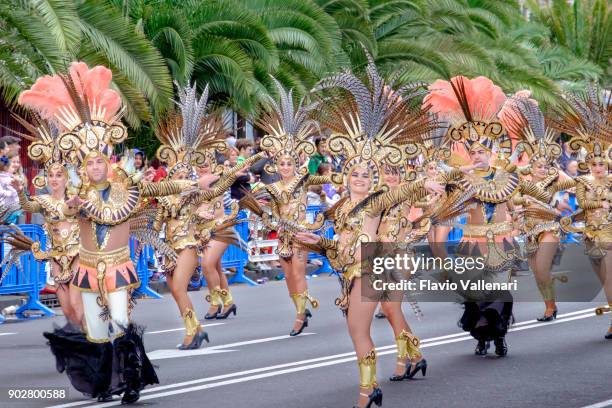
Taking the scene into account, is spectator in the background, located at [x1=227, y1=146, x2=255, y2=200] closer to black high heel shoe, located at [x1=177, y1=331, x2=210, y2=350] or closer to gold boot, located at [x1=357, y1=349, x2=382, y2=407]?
black high heel shoe, located at [x1=177, y1=331, x2=210, y2=350]

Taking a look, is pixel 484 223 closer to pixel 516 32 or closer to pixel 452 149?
pixel 452 149

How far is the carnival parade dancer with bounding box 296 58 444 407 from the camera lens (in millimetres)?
9508

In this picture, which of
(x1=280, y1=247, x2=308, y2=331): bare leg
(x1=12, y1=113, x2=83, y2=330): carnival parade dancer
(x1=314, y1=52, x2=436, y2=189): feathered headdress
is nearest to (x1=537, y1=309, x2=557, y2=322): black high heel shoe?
(x1=280, y1=247, x2=308, y2=331): bare leg

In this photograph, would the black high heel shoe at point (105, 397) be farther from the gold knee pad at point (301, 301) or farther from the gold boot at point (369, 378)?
the gold knee pad at point (301, 301)

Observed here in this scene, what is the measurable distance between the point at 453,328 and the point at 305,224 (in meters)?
1.98

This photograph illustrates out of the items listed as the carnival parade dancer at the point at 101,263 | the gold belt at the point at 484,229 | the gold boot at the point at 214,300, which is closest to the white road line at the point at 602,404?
the gold belt at the point at 484,229

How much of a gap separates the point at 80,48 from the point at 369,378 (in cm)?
971

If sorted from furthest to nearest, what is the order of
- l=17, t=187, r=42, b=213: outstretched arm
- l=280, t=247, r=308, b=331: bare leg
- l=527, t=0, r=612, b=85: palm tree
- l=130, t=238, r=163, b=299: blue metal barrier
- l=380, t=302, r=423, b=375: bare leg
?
l=527, t=0, r=612, b=85: palm tree, l=130, t=238, r=163, b=299: blue metal barrier, l=280, t=247, r=308, b=331: bare leg, l=17, t=187, r=42, b=213: outstretched arm, l=380, t=302, r=423, b=375: bare leg

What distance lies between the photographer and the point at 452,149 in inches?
507

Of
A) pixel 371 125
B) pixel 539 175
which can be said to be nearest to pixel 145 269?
pixel 539 175

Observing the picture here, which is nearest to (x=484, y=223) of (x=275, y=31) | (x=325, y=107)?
(x=325, y=107)

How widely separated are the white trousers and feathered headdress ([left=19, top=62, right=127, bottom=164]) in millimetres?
1048

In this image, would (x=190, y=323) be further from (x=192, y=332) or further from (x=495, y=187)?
(x=495, y=187)

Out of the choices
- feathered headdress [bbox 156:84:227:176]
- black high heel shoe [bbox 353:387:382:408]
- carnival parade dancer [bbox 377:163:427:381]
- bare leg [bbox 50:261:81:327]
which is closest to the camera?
black high heel shoe [bbox 353:387:382:408]
